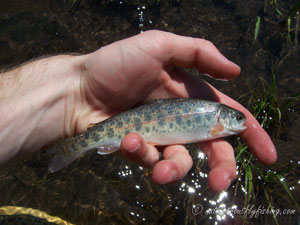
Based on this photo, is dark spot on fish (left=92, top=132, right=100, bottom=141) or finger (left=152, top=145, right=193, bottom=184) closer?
finger (left=152, top=145, right=193, bottom=184)

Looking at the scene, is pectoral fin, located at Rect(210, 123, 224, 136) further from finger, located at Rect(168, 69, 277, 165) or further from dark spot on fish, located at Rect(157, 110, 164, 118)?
dark spot on fish, located at Rect(157, 110, 164, 118)

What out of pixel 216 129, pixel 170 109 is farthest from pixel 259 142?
pixel 170 109

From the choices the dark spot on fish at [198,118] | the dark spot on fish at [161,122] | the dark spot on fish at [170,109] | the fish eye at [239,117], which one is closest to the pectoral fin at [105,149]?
the dark spot on fish at [161,122]

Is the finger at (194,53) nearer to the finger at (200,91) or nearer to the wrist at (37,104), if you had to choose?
the finger at (200,91)

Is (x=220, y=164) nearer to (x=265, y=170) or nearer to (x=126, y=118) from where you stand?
(x=126, y=118)

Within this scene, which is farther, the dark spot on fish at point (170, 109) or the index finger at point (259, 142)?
Answer: the dark spot on fish at point (170, 109)

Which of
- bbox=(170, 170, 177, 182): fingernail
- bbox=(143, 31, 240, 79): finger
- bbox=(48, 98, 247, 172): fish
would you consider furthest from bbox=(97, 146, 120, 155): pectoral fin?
bbox=(143, 31, 240, 79): finger
